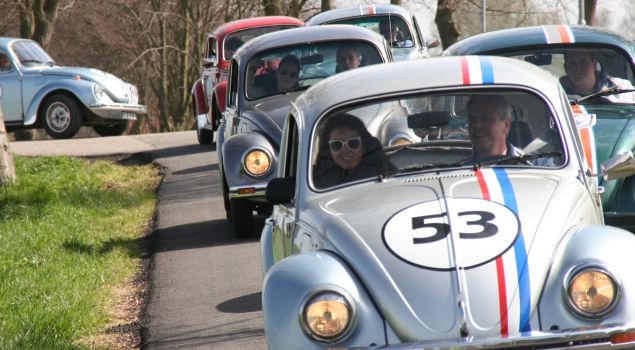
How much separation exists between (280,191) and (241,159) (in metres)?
4.40

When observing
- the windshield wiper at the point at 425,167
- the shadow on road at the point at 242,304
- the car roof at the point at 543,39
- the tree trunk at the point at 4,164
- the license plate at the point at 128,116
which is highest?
the car roof at the point at 543,39

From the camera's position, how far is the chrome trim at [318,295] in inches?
185

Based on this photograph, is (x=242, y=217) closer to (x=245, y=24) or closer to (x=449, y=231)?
(x=449, y=231)

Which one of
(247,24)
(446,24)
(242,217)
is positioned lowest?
(242,217)

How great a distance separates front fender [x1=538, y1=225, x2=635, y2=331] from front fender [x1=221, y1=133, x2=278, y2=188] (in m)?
5.62

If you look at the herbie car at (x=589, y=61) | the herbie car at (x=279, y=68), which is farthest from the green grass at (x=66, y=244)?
the herbie car at (x=589, y=61)

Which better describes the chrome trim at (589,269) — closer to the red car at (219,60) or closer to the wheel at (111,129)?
the red car at (219,60)

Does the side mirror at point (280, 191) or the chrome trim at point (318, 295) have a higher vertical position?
the side mirror at point (280, 191)

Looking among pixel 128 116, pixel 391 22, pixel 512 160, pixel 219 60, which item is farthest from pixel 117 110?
pixel 512 160

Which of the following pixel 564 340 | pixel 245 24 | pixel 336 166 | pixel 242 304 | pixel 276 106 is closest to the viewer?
pixel 564 340

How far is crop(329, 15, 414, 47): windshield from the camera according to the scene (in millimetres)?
17047

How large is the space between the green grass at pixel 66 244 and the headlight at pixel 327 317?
261cm

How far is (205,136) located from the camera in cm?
2002

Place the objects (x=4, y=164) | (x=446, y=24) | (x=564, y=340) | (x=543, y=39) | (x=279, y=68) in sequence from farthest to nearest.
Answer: (x=446, y=24), (x=4, y=164), (x=279, y=68), (x=543, y=39), (x=564, y=340)
